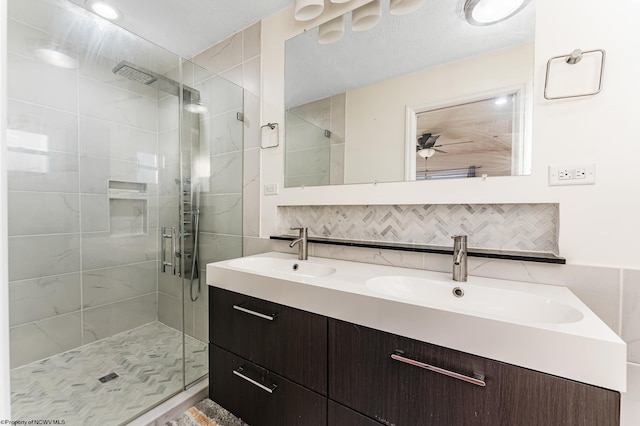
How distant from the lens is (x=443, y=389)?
71 centimetres

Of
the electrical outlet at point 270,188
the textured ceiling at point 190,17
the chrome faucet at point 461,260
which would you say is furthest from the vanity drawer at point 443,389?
the textured ceiling at point 190,17

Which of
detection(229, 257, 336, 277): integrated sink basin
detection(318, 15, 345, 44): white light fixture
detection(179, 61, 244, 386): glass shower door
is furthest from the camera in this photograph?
detection(179, 61, 244, 386): glass shower door

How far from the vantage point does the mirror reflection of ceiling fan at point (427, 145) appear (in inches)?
48.6

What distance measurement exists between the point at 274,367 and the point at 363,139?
1.20 meters

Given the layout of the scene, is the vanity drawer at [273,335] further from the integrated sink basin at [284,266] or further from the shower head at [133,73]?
the shower head at [133,73]

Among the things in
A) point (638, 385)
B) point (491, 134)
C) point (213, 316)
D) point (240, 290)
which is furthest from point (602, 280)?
point (213, 316)

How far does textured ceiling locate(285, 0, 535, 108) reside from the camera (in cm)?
112

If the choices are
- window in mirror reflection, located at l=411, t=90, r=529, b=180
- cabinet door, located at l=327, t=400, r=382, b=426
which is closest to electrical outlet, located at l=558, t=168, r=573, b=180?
window in mirror reflection, located at l=411, t=90, r=529, b=180

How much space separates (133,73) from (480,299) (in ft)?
7.98

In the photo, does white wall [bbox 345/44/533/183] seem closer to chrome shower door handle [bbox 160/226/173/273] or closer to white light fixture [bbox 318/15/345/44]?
white light fixture [bbox 318/15/345/44]

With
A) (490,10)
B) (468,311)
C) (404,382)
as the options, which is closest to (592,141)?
(490,10)

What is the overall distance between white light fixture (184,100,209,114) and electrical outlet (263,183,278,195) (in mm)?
757

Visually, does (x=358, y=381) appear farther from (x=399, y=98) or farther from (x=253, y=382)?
(x=399, y=98)

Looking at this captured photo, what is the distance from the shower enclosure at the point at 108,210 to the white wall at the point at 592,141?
68.0 inches
